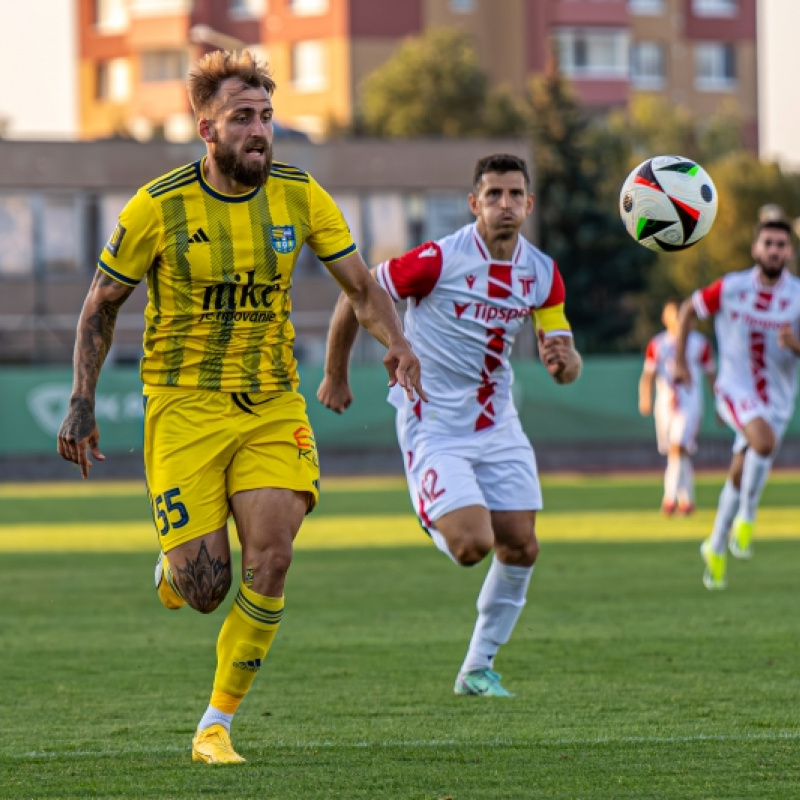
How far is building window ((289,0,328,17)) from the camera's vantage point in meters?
80.8

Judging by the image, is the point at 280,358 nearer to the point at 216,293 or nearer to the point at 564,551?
the point at 216,293

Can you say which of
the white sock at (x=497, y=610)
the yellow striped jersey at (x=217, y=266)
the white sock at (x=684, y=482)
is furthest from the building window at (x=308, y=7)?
the yellow striped jersey at (x=217, y=266)

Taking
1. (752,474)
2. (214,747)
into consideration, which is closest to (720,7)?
(752,474)

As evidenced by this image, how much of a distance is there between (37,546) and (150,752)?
12.0 m

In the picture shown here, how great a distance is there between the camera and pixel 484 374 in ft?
29.6

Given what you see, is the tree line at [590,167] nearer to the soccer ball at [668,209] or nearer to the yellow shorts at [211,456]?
the soccer ball at [668,209]

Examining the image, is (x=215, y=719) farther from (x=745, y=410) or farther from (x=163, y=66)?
(x=163, y=66)

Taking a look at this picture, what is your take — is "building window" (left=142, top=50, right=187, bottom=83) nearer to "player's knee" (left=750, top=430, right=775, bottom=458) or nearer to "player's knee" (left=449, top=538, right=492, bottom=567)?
"player's knee" (left=750, top=430, right=775, bottom=458)

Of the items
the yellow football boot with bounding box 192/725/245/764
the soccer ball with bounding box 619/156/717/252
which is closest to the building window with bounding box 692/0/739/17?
the soccer ball with bounding box 619/156/717/252

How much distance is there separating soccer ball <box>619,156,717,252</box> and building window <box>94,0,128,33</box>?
79.1 meters

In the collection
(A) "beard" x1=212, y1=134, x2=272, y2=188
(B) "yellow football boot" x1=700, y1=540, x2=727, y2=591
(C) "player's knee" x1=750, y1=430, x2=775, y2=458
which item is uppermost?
(A) "beard" x1=212, y1=134, x2=272, y2=188

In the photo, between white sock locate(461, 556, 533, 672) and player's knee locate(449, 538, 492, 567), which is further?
white sock locate(461, 556, 533, 672)

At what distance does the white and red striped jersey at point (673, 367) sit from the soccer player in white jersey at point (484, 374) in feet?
44.6

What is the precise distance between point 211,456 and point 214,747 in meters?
1.07
